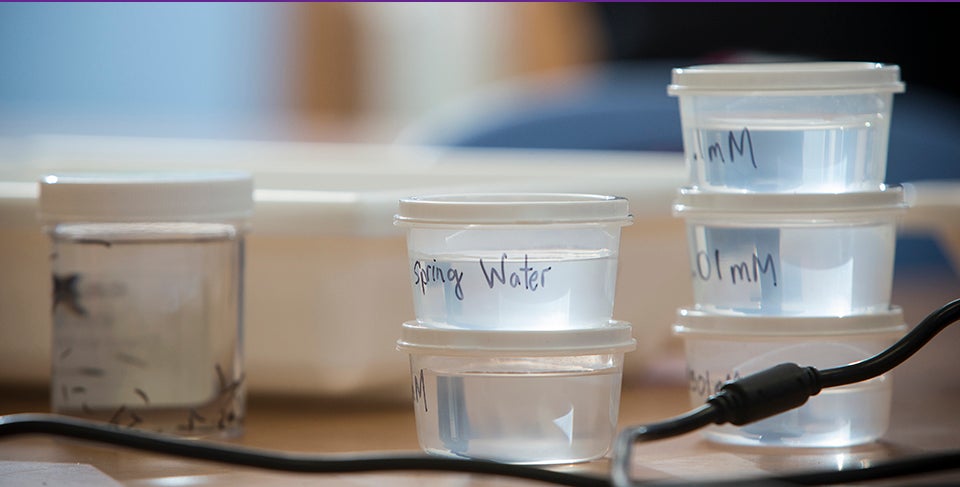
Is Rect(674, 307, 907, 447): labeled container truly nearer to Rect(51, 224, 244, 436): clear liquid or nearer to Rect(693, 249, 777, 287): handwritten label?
Rect(693, 249, 777, 287): handwritten label

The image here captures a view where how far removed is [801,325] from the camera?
1.67 ft

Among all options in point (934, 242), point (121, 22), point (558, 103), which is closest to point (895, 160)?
point (934, 242)

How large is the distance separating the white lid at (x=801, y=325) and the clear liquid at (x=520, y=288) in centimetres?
8

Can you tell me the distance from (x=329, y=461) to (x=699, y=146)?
24 centimetres

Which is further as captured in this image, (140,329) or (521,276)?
(140,329)

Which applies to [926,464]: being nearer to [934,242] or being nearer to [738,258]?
[738,258]

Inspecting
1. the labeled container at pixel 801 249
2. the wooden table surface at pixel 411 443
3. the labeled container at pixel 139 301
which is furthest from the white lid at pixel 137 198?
the labeled container at pixel 801 249

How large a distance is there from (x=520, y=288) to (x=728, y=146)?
13 centimetres

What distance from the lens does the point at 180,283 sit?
55 centimetres

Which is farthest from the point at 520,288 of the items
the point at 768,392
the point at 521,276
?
the point at 768,392

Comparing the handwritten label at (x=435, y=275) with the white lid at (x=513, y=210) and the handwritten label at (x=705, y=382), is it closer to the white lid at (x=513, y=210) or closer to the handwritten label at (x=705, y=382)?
the white lid at (x=513, y=210)

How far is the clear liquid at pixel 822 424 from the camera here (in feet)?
1.68

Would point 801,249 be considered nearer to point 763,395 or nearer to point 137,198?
point 763,395

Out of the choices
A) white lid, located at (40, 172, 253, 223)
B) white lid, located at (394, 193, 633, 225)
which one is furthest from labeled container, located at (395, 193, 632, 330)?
white lid, located at (40, 172, 253, 223)
